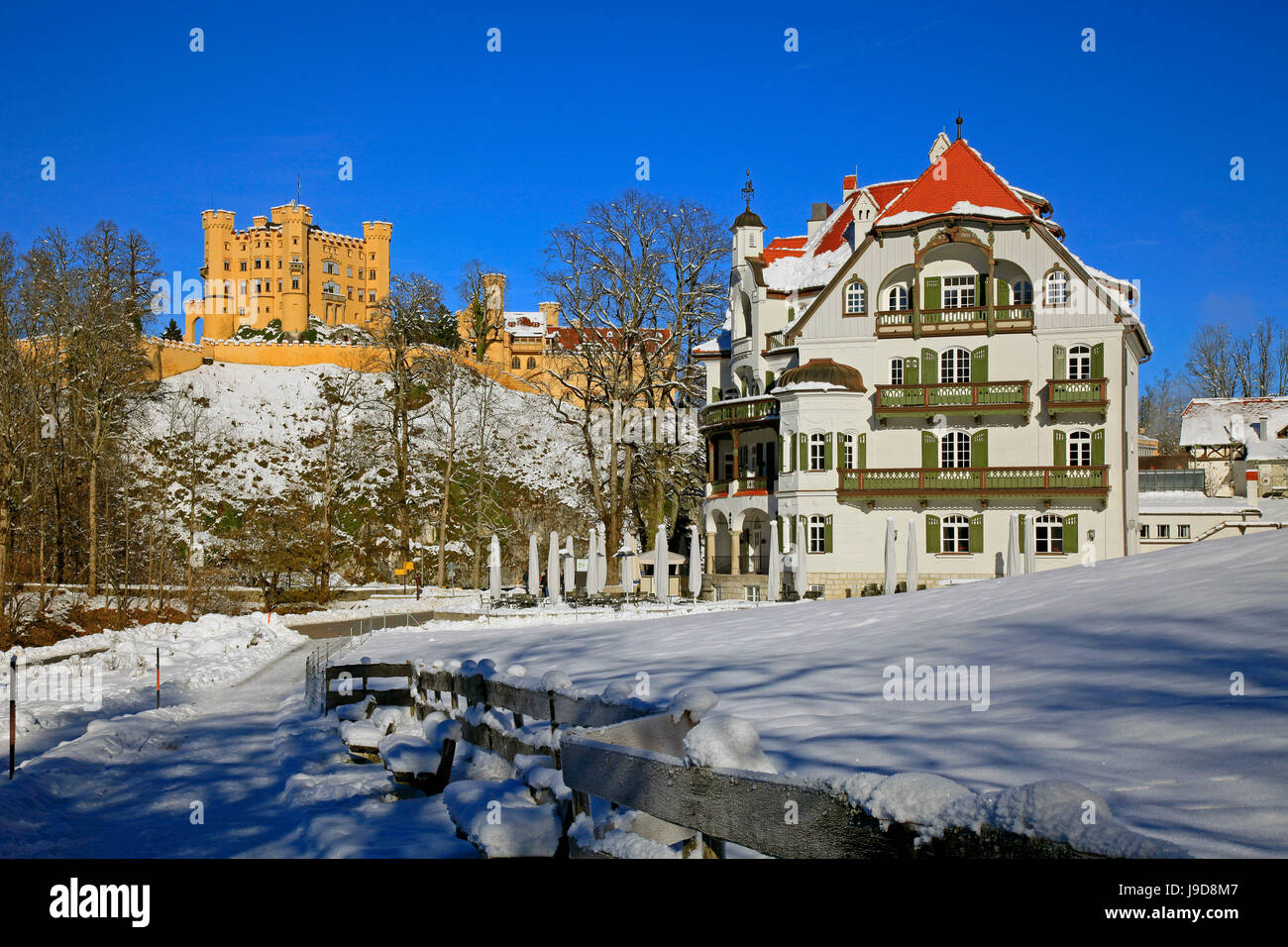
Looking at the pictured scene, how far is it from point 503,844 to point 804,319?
1418 inches

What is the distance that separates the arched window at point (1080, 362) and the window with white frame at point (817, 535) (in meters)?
11.0

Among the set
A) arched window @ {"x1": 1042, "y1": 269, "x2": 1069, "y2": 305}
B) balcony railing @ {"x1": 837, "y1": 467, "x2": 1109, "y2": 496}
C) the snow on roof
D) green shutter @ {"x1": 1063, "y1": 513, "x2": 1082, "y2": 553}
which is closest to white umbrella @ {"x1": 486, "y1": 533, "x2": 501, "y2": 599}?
balcony railing @ {"x1": 837, "y1": 467, "x2": 1109, "y2": 496}

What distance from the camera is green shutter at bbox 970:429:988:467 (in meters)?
38.1

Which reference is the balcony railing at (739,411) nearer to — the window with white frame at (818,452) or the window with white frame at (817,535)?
the window with white frame at (818,452)

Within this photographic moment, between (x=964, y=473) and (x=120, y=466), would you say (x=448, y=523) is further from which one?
(x=964, y=473)

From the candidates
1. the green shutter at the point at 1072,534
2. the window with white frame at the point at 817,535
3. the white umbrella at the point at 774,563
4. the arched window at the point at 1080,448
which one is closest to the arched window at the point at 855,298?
the window with white frame at the point at 817,535

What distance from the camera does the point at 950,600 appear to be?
12.5m

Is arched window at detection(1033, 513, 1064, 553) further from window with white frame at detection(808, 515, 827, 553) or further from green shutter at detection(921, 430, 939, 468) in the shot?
window with white frame at detection(808, 515, 827, 553)

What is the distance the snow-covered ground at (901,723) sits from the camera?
477 centimetres

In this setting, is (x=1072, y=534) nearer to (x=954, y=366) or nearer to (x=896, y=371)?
(x=954, y=366)

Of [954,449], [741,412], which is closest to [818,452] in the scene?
[741,412]

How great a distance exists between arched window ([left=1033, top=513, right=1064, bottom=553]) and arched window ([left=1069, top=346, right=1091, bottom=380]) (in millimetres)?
5573
